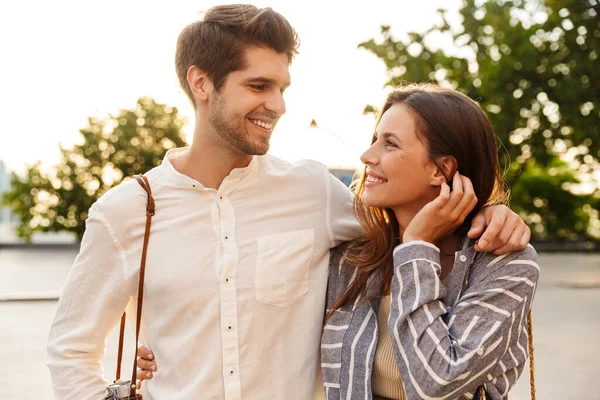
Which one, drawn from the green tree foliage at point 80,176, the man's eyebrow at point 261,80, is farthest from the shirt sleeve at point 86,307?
the green tree foliage at point 80,176

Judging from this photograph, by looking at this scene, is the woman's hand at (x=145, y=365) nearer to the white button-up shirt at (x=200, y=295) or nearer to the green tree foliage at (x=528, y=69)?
the white button-up shirt at (x=200, y=295)

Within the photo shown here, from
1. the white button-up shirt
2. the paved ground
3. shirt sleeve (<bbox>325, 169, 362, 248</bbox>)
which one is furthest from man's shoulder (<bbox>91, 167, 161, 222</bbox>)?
the paved ground

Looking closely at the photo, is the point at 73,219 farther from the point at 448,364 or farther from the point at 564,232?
the point at 448,364

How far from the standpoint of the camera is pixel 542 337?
1271cm

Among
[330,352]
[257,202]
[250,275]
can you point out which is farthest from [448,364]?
[257,202]

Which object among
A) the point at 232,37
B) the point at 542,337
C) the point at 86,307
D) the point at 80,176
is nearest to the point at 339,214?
the point at 232,37

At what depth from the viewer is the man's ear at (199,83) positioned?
10.3 feet

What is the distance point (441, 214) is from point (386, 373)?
1.87 ft

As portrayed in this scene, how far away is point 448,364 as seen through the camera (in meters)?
2.42

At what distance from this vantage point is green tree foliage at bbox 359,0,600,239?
22734 millimetres

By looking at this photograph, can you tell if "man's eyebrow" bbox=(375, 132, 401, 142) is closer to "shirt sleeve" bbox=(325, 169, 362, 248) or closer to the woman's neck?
the woman's neck

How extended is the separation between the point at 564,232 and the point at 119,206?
41427 millimetres

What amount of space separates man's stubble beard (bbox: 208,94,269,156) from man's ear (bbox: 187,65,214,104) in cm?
11

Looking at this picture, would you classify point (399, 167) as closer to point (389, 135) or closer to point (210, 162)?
point (389, 135)
